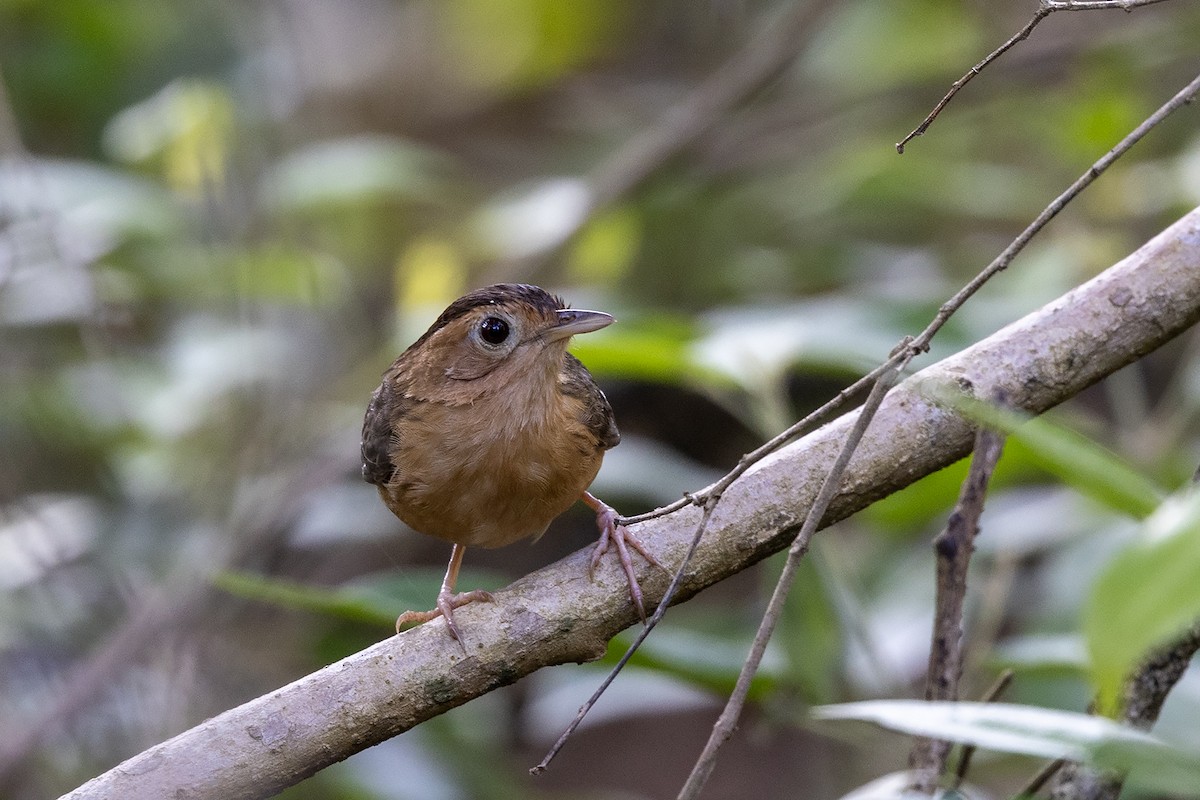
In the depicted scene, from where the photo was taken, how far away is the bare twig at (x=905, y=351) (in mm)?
1705

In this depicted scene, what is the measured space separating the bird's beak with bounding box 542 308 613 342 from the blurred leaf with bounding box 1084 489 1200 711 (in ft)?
6.16

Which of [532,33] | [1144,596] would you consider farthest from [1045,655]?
[532,33]

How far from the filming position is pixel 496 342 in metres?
2.85

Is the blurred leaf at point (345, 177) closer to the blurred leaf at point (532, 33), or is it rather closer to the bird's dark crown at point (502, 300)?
the bird's dark crown at point (502, 300)

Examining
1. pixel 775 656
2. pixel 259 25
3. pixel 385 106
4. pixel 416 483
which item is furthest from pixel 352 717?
pixel 385 106

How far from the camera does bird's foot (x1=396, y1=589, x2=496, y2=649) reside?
2.05m

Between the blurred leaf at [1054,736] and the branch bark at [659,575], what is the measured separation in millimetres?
625

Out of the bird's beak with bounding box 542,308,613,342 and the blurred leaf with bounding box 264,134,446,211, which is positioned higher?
the blurred leaf with bounding box 264,134,446,211

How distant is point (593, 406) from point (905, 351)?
1079 millimetres

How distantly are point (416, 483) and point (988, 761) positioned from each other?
1851 mm

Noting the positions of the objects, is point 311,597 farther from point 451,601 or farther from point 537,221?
point 537,221

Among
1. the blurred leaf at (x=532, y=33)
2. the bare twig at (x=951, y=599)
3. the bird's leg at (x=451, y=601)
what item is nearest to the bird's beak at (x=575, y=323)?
the bird's leg at (x=451, y=601)

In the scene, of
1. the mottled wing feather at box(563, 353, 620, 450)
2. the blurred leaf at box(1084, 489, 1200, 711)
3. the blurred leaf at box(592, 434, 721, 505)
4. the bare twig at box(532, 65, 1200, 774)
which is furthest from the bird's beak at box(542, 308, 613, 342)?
the blurred leaf at box(1084, 489, 1200, 711)

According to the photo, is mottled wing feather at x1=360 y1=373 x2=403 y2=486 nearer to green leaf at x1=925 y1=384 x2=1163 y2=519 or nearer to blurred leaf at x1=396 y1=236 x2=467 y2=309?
green leaf at x1=925 y1=384 x2=1163 y2=519
